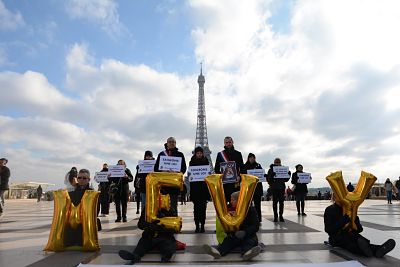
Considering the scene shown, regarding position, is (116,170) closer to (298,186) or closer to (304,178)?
(298,186)

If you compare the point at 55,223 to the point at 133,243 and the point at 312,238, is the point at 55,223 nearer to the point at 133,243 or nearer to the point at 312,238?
the point at 133,243

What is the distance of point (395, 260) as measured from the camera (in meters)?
5.38

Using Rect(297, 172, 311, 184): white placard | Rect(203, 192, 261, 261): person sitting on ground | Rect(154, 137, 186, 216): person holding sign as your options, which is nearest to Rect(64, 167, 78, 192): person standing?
Rect(154, 137, 186, 216): person holding sign

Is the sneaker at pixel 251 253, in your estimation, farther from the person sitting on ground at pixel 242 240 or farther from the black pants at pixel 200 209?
the black pants at pixel 200 209

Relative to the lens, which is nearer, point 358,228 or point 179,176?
point 358,228

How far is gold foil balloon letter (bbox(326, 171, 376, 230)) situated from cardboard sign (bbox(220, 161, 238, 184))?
8.41ft

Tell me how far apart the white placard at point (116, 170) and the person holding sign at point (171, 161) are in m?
3.41

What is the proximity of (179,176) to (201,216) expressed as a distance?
262cm

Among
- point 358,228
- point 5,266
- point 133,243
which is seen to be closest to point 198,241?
point 133,243

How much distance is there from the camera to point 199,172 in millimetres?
8805

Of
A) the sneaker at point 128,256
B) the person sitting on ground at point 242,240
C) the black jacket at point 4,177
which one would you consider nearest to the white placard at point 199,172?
the person sitting on ground at point 242,240

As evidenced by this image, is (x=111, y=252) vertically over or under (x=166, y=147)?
under

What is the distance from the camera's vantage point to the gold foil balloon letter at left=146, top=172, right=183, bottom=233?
19.8 feet

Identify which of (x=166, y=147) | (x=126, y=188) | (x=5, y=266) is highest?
(x=166, y=147)
